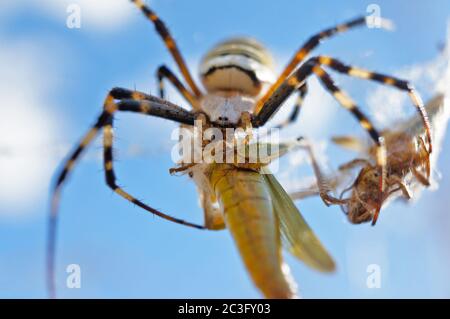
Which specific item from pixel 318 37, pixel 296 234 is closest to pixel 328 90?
pixel 318 37

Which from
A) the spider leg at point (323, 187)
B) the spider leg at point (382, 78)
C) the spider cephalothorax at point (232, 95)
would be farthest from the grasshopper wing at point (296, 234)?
the spider leg at point (382, 78)

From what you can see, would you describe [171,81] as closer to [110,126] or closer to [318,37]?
[318,37]

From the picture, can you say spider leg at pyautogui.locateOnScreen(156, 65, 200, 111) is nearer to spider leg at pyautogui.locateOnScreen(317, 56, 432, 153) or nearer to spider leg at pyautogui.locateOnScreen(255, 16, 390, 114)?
spider leg at pyautogui.locateOnScreen(255, 16, 390, 114)

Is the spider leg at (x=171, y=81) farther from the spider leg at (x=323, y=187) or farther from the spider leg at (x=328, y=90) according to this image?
the spider leg at (x=323, y=187)

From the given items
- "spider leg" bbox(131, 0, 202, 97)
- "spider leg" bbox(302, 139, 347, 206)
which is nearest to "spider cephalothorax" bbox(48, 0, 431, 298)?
"spider leg" bbox(131, 0, 202, 97)
